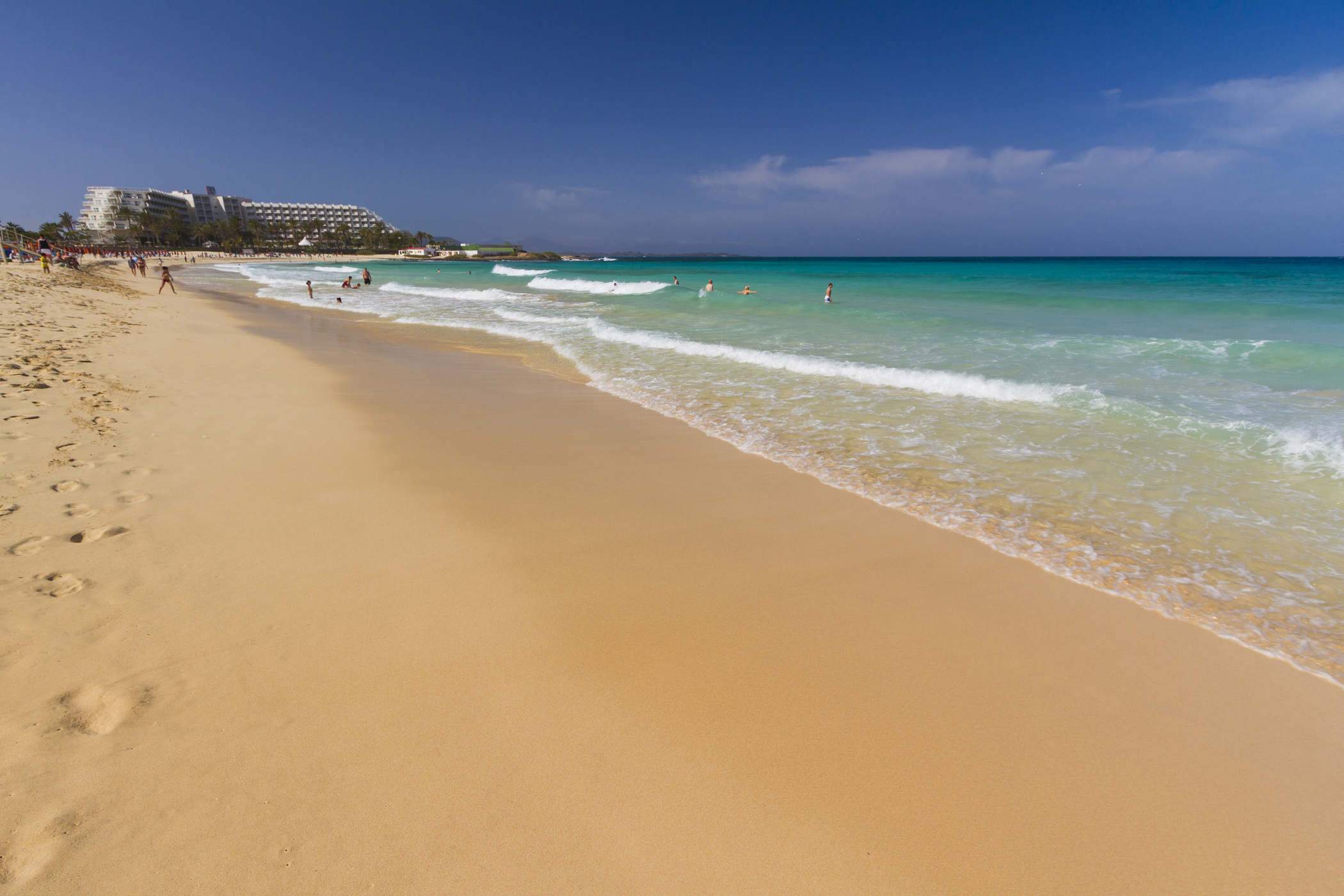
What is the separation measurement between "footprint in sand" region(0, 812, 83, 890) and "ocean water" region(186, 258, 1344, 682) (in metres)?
5.19

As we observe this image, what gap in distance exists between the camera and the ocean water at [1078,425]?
4.09m

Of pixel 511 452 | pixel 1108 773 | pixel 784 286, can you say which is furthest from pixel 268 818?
pixel 784 286

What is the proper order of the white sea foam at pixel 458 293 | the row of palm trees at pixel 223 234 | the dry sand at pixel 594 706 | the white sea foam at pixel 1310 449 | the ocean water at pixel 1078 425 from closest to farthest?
the dry sand at pixel 594 706 → the ocean water at pixel 1078 425 → the white sea foam at pixel 1310 449 → the white sea foam at pixel 458 293 → the row of palm trees at pixel 223 234


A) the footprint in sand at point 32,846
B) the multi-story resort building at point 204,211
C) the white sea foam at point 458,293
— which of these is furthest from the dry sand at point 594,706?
the multi-story resort building at point 204,211

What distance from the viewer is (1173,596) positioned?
3723mm

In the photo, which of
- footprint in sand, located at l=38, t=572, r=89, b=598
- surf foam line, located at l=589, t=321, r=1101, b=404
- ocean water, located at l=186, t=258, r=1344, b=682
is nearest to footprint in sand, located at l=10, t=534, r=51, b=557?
footprint in sand, located at l=38, t=572, r=89, b=598

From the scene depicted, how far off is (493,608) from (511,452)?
121 inches

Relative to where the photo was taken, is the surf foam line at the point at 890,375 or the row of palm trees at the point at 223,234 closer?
the surf foam line at the point at 890,375

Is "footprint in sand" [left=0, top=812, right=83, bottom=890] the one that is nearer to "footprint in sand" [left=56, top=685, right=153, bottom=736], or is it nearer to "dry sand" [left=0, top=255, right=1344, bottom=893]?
"dry sand" [left=0, top=255, right=1344, bottom=893]

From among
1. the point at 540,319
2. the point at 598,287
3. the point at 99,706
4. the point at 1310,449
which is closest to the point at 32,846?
the point at 99,706

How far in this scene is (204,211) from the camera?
513 feet

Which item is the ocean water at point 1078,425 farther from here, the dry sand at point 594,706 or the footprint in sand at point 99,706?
the footprint in sand at point 99,706

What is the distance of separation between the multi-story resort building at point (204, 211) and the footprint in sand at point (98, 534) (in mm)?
150999

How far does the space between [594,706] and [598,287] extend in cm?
4114
